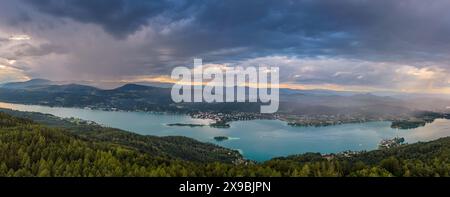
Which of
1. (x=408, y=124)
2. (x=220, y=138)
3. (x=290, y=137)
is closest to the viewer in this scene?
(x=220, y=138)

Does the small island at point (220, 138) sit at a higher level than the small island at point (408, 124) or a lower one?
lower

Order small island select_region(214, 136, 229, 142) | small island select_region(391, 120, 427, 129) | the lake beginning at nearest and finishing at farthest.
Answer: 1. the lake
2. small island select_region(214, 136, 229, 142)
3. small island select_region(391, 120, 427, 129)

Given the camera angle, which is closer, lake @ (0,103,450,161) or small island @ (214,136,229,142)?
lake @ (0,103,450,161)

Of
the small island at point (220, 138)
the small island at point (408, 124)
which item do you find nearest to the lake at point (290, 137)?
the small island at point (220, 138)

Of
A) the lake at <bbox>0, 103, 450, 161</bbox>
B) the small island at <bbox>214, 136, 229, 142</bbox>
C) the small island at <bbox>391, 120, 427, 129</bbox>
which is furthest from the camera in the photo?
the small island at <bbox>391, 120, 427, 129</bbox>

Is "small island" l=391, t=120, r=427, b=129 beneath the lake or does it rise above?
above

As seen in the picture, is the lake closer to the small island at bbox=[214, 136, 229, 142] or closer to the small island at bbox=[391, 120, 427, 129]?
the small island at bbox=[214, 136, 229, 142]

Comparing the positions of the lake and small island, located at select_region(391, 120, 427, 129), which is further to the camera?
small island, located at select_region(391, 120, 427, 129)

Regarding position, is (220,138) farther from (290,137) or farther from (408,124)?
(408,124)

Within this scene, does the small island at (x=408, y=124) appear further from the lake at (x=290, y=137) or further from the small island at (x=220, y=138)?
the small island at (x=220, y=138)

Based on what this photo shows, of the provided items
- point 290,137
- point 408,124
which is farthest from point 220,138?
point 408,124

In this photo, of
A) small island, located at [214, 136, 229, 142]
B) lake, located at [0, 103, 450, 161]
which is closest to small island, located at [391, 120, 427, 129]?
lake, located at [0, 103, 450, 161]

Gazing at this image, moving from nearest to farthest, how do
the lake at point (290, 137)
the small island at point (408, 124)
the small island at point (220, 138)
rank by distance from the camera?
the lake at point (290, 137) → the small island at point (220, 138) → the small island at point (408, 124)
